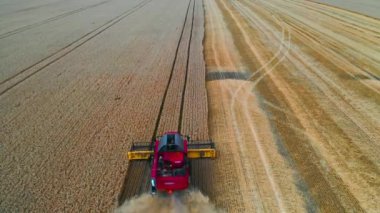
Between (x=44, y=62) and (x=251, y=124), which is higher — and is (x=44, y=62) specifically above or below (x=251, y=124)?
below

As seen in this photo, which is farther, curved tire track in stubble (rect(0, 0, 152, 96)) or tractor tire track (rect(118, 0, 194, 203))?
curved tire track in stubble (rect(0, 0, 152, 96))

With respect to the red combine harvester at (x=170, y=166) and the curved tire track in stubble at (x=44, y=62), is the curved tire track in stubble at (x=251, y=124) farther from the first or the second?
the curved tire track in stubble at (x=44, y=62)

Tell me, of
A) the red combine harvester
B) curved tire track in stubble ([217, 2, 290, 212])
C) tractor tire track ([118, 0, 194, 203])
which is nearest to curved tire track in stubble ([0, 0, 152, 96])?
tractor tire track ([118, 0, 194, 203])

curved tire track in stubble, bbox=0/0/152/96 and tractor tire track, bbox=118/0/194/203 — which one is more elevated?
tractor tire track, bbox=118/0/194/203

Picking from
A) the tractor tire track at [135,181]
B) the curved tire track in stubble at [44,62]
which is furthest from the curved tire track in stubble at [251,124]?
the curved tire track in stubble at [44,62]

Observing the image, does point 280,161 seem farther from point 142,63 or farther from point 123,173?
point 142,63

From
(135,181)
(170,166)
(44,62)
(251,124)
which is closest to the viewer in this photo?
(170,166)

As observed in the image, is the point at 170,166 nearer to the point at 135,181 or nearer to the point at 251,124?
the point at 135,181

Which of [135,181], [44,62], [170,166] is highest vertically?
[170,166]

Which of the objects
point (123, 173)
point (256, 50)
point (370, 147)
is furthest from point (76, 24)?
point (370, 147)

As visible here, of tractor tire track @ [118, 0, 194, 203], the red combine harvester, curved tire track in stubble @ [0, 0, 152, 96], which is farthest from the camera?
curved tire track in stubble @ [0, 0, 152, 96]

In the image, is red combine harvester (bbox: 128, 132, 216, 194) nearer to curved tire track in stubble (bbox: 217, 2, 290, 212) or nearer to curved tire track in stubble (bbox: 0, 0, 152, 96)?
curved tire track in stubble (bbox: 217, 2, 290, 212)

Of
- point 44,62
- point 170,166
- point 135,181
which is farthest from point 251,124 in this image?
point 44,62

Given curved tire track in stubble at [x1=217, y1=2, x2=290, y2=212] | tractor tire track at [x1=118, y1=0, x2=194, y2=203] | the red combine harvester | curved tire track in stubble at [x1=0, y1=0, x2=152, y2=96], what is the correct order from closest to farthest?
the red combine harvester → curved tire track in stubble at [x1=217, y1=2, x2=290, y2=212] → tractor tire track at [x1=118, y1=0, x2=194, y2=203] → curved tire track in stubble at [x1=0, y1=0, x2=152, y2=96]
